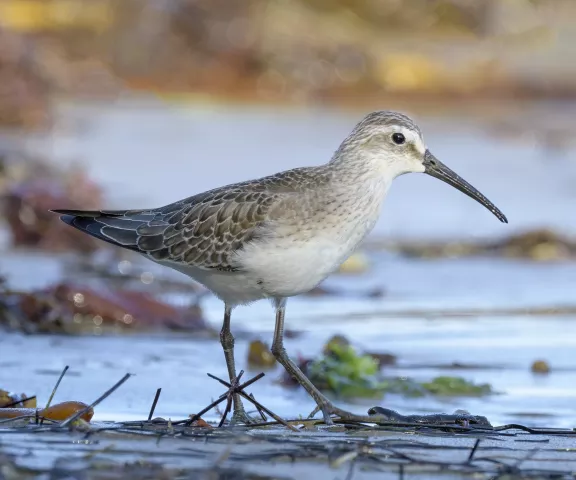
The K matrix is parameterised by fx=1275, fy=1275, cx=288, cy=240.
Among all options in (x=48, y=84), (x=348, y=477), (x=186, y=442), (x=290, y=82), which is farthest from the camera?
(x=290, y=82)

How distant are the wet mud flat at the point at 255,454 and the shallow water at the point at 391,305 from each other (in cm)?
122

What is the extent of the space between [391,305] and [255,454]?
15.3 feet

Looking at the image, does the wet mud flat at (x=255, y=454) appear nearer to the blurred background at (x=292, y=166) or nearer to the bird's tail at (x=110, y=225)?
the blurred background at (x=292, y=166)

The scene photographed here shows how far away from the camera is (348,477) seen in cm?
399

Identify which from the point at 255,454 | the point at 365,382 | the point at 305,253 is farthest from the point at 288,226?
the point at 255,454

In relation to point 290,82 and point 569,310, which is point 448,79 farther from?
point 569,310

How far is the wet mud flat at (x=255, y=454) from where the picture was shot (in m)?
3.96

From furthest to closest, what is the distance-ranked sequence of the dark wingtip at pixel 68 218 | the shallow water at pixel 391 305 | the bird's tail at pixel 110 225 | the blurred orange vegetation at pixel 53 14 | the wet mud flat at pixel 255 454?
the blurred orange vegetation at pixel 53 14, the dark wingtip at pixel 68 218, the bird's tail at pixel 110 225, the shallow water at pixel 391 305, the wet mud flat at pixel 255 454

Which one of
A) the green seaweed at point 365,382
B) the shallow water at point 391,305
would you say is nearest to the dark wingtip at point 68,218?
the shallow water at point 391,305

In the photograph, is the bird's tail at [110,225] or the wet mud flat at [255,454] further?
the bird's tail at [110,225]

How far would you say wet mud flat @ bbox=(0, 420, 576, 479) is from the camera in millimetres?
3955

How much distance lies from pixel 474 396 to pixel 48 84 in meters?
15.3

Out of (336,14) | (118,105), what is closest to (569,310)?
(118,105)

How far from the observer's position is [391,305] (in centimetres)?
875
